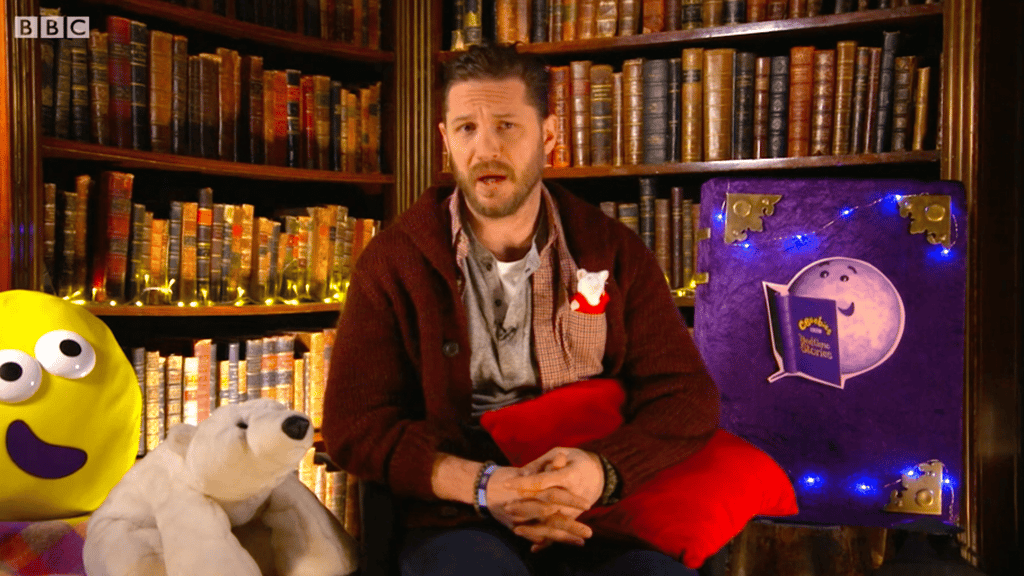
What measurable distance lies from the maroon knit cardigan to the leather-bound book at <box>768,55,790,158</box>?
0.89 metres

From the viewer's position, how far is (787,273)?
5.13 feet

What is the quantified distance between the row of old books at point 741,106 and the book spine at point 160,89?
2.96ft

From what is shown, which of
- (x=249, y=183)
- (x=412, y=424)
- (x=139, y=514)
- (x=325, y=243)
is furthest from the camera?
(x=249, y=183)

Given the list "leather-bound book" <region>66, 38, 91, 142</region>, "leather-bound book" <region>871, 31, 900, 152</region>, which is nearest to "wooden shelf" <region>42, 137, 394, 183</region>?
"leather-bound book" <region>66, 38, 91, 142</region>

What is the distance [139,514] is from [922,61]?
75.8 inches

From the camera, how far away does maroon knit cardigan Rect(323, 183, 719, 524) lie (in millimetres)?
1062

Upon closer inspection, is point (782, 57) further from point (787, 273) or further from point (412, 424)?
point (412, 424)

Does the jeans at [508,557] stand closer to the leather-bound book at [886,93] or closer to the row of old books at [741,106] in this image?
the row of old books at [741,106]

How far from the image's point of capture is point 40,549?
3.79 ft

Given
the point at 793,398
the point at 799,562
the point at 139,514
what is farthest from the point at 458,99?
the point at 799,562

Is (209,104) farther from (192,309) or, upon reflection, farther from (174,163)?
(192,309)

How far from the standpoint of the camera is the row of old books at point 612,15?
195cm

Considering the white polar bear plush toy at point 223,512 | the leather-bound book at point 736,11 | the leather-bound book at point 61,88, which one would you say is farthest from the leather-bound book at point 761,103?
the leather-bound book at point 61,88

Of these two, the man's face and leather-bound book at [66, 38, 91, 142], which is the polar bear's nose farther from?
leather-bound book at [66, 38, 91, 142]
